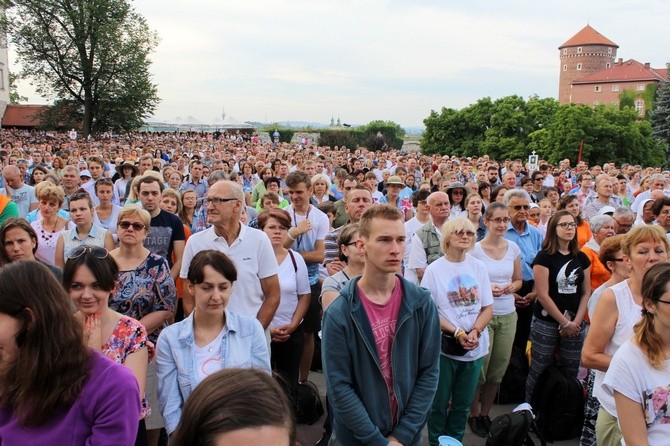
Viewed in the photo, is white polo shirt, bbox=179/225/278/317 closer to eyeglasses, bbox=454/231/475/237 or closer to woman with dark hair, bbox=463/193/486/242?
eyeglasses, bbox=454/231/475/237

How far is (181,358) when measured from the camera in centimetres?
308

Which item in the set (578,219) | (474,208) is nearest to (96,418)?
(474,208)

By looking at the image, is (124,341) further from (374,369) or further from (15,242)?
(15,242)

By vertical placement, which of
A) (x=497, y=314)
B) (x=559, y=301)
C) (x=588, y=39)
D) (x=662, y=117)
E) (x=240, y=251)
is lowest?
(x=497, y=314)

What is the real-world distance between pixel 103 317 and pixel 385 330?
1.47 metres

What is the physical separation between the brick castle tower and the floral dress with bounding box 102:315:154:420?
103 metres

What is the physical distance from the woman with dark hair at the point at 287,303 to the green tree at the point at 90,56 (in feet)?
126

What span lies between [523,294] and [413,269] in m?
1.23

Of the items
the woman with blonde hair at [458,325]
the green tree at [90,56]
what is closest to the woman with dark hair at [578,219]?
the woman with blonde hair at [458,325]

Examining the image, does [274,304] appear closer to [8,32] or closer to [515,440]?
[515,440]

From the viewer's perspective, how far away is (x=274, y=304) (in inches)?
158

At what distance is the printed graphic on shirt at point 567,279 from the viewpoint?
15.6 ft

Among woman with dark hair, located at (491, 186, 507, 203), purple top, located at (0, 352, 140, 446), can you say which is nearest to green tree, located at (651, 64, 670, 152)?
woman with dark hair, located at (491, 186, 507, 203)

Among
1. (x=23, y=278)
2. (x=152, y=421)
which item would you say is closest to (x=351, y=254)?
(x=152, y=421)
